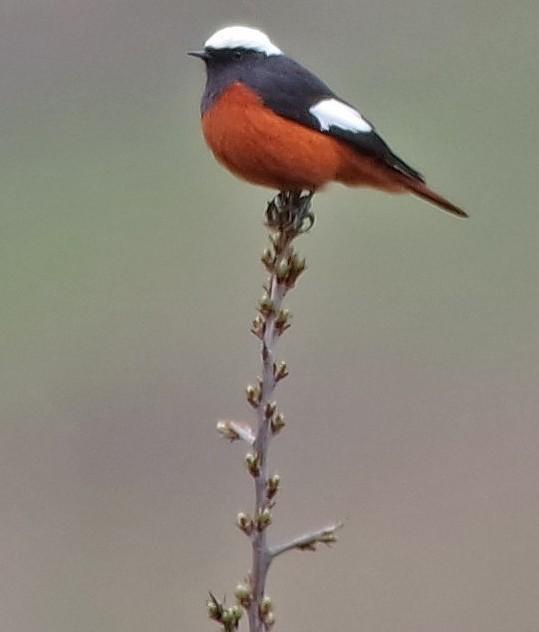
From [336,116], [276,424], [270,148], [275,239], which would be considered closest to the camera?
[276,424]

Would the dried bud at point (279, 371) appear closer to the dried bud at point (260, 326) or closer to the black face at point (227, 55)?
the dried bud at point (260, 326)

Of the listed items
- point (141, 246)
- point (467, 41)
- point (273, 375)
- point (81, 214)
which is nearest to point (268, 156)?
point (273, 375)

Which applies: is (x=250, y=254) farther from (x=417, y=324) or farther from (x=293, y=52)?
(x=293, y=52)

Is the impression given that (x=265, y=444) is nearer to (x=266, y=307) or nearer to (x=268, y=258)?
(x=266, y=307)

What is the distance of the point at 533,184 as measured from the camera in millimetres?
11406

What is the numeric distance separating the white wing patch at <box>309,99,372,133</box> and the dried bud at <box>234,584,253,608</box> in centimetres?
183

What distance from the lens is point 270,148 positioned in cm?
381

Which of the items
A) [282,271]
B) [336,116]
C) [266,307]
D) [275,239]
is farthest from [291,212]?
[336,116]

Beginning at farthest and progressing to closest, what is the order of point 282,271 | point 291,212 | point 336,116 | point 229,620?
1. point 336,116
2. point 291,212
3. point 282,271
4. point 229,620

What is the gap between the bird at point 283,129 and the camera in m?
3.82

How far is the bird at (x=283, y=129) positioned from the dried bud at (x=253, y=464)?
50.8 inches

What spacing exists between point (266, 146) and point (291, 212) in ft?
1.94

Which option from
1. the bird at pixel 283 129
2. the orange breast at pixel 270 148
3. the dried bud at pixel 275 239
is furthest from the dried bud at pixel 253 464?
the orange breast at pixel 270 148

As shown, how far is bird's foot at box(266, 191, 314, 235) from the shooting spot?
3117mm
